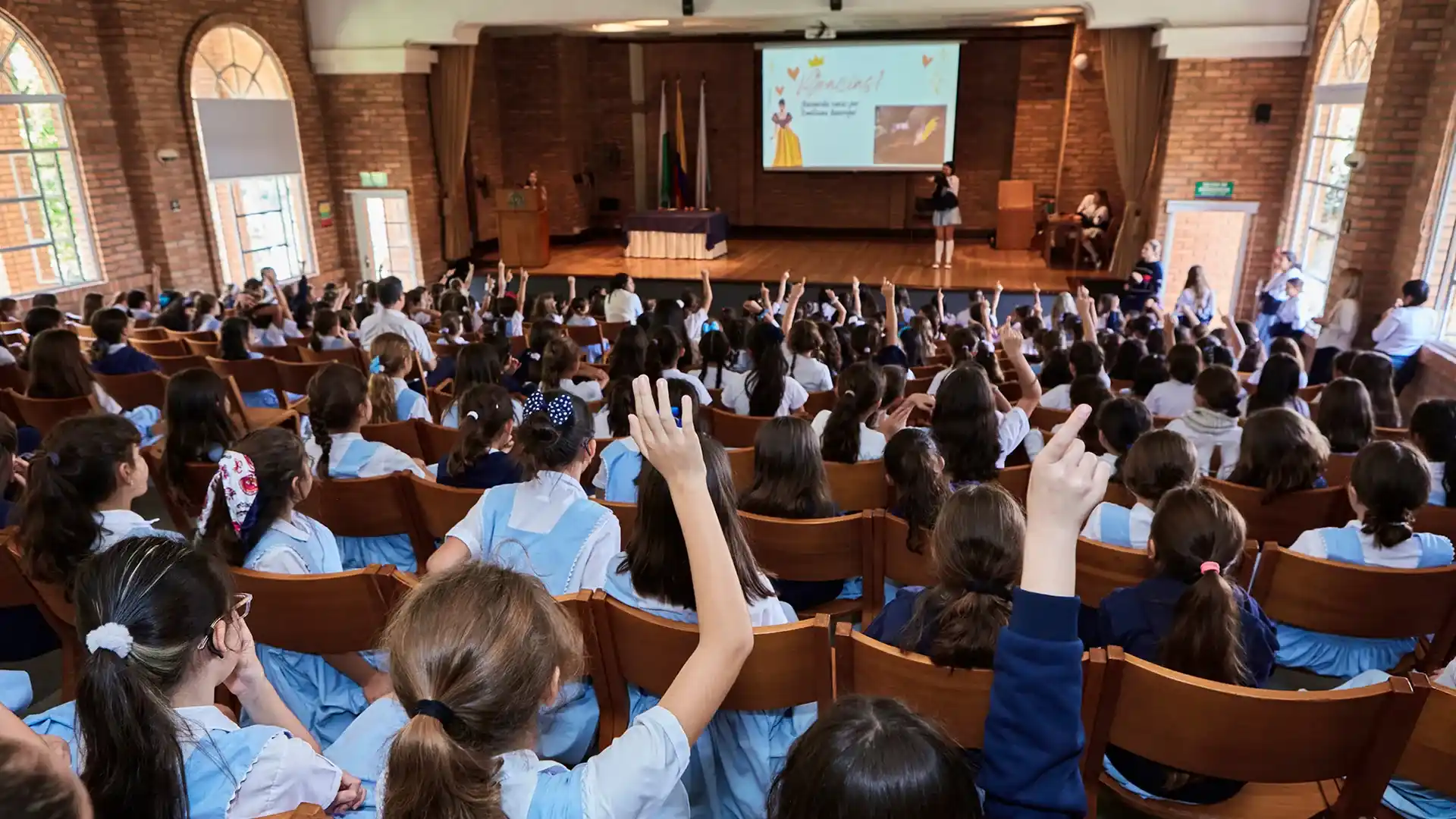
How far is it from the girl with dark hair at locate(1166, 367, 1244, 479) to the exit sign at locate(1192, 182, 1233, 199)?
708 cm

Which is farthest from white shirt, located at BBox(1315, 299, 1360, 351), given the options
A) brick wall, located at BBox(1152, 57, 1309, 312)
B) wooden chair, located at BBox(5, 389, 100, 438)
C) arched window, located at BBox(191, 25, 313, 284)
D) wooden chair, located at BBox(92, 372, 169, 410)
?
arched window, located at BBox(191, 25, 313, 284)

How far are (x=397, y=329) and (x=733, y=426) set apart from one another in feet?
9.19

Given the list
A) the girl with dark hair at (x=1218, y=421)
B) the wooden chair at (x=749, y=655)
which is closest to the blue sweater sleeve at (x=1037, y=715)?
the wooden chair at (x=749, y=655)

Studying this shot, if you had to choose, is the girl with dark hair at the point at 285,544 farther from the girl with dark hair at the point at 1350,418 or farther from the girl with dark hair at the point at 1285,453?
the girl with dark hair at the point at 1350,418

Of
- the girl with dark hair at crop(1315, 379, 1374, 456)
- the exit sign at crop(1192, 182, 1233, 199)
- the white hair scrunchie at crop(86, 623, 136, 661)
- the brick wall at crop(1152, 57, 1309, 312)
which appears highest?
the brick wall at crop(1152, 57, 1309, 312)

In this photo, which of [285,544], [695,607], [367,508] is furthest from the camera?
[367,508]

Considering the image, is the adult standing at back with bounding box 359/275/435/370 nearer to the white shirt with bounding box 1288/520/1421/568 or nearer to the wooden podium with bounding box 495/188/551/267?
the white shirt with bounding box 1288/520/1421/568

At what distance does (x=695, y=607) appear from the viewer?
183 centimetres

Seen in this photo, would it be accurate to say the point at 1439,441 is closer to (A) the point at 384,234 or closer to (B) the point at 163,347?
(B) the point at 163,347

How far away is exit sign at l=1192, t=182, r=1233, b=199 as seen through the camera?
948 centimetres

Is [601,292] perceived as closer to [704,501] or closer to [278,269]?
[278,269]

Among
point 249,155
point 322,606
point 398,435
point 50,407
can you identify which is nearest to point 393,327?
point 50,407

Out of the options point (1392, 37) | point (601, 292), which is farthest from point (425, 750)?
point (1392, 37)

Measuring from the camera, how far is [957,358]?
17.1ft
